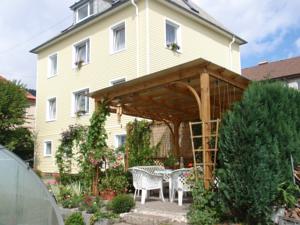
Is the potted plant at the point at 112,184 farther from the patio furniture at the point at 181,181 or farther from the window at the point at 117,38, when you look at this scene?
the window at the point at 117,38

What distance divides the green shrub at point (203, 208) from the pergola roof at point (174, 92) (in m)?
2.45

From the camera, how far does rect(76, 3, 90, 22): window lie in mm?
21812

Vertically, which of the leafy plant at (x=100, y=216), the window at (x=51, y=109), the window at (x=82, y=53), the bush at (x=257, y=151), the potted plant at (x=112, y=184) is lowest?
the leafy plant at (x=100, y=216)

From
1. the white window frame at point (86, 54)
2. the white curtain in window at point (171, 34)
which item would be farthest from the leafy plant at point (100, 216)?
the white window frame at point (86, 54)

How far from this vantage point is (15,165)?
16.6 ft

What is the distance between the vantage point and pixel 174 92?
10.8 m

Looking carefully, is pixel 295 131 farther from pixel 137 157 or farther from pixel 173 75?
pixel 137 157

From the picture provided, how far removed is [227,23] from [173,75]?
16.8 m

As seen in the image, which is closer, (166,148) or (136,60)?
(166,148)

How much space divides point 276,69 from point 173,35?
622 inches

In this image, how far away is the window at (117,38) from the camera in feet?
60.7

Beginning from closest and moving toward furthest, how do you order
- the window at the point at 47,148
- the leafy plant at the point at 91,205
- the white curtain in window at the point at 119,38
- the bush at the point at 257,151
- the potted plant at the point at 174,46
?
1. the bush at the point at 257,151
2. the leafy plant at the point at 91,205
3. the potted plant at the point at 174,46
4. the white curtain in window at the point at 119,38
5. the window at the point at 47,148

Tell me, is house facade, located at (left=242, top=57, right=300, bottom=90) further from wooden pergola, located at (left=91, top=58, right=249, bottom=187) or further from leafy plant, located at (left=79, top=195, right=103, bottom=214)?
leafy plant, located at (left=79, top=195, right=103, bottom=214)

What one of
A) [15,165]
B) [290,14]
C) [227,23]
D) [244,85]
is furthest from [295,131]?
[227,23]
